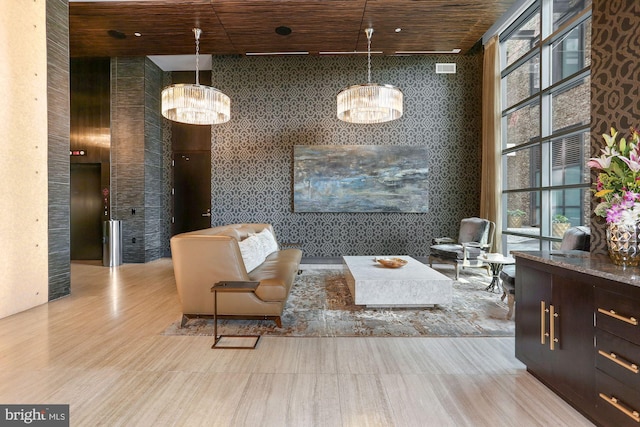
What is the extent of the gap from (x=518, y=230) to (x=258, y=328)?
508cm

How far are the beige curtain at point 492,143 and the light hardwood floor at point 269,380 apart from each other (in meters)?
3.84

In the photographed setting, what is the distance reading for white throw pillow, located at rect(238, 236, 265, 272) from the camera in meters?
3.54

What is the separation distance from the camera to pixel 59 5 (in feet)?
14.2

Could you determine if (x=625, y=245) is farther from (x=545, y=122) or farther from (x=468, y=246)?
(x=545, y=122)

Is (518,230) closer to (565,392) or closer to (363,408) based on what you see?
(565,392)

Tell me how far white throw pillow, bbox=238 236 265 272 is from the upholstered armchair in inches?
127

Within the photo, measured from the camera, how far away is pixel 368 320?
3.48 metres

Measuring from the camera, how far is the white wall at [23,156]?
3604mm

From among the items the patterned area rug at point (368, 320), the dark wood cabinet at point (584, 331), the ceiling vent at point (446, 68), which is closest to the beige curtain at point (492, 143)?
the ceiling vent at point (446, 68)

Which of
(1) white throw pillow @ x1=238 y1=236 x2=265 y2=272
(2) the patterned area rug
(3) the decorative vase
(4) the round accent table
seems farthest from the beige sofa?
(4) the round accent table

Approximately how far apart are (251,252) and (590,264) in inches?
121

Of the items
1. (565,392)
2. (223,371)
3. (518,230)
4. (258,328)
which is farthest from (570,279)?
(518,230)

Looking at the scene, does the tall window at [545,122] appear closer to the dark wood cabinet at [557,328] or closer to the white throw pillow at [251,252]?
the dark wood cabinet at [557,328]

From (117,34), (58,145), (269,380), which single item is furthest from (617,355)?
(117,34)
